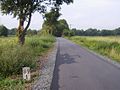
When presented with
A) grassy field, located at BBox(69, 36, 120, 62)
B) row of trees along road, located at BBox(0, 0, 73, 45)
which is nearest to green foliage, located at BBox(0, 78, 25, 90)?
grassy field, located at BBox(69, 36, 120, 62)

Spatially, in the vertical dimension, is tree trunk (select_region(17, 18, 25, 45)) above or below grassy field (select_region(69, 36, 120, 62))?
above

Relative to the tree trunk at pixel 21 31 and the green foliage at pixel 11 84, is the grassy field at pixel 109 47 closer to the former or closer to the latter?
the tree trunk at pixel 21 31

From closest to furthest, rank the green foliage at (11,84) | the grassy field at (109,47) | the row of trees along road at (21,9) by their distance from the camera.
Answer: the green foliage at (11,84) < the grassy field at (109,47) < the row of trees along road at (21,9)

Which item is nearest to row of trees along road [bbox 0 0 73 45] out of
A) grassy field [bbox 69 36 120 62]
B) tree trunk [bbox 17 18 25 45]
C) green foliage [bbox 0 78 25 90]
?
tree trunk [bbox 17 18 25 45]

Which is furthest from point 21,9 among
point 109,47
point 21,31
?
point 109,47

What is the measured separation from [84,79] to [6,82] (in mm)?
3432

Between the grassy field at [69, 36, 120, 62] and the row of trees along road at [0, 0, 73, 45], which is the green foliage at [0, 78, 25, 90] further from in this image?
the row of trees along road at [0, 0, 73, 45]

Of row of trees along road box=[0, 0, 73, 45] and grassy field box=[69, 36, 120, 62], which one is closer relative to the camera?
grassy field box=[69, 36, 120, 62]

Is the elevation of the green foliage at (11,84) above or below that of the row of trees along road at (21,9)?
below

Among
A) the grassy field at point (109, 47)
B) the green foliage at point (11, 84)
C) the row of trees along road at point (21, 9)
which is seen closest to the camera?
the green foliage at point (11, 84)

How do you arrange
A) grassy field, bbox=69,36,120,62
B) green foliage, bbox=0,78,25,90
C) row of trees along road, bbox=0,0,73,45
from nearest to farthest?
green foliage, bbox=0,78,25,90 < grassy field, bbox=69,36,120,62 < row of trees along road, bbox=0,0,73,45

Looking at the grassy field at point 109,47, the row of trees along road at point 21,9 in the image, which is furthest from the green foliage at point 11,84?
the row of trees along road at point 21,9

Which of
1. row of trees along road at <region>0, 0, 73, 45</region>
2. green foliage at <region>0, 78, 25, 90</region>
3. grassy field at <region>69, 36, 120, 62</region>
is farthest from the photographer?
row of trees along road at <region>0, 0, 73, 45</region>

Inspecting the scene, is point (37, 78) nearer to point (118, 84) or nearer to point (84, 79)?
point (84, 79)
